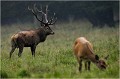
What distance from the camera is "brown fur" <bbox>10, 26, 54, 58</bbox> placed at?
50.7 ft

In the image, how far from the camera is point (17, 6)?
40.1 metres

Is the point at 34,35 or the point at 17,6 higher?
the point at 17,6

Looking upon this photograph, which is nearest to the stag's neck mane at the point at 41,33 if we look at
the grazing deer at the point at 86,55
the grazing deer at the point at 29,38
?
the grazing deer at the point at 29,38

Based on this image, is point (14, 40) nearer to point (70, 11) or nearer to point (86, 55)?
point (86, 55)

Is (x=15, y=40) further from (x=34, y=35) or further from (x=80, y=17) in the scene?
(x=80, y=17)

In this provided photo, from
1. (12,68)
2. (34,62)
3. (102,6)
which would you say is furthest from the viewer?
(102,6)

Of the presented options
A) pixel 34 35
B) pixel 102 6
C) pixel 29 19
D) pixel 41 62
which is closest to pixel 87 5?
pixel 102 6

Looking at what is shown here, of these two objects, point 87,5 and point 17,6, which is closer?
point 87,5

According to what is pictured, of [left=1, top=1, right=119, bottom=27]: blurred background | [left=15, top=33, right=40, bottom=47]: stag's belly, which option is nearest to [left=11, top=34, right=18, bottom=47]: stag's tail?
[left=15, top=33, right=40, bottom=47]: stag's belly

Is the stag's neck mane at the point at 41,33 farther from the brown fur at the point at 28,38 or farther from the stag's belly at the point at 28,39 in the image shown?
the stag's belly at the point at 28,39

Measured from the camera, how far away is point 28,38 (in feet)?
52.0

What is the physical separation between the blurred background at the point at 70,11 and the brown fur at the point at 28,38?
19.5m

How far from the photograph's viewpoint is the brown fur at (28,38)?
50.7 ft

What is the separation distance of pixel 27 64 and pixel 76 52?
2.08m
